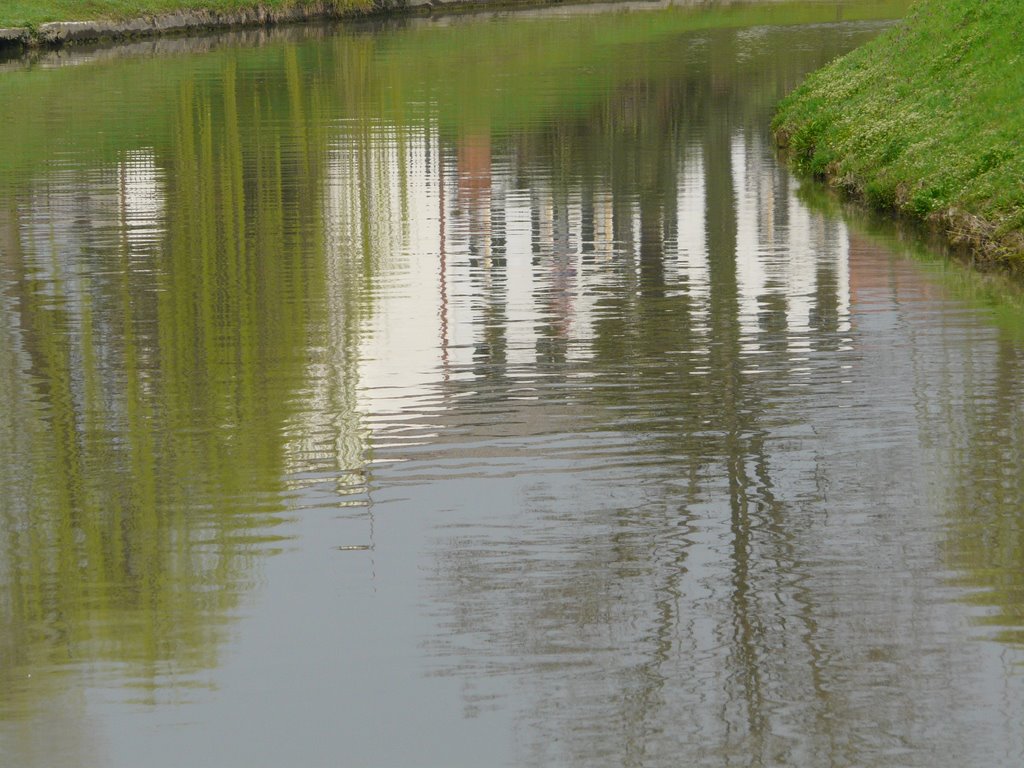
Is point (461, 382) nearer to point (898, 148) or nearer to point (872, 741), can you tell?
point (872, 741)

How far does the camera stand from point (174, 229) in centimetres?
2345

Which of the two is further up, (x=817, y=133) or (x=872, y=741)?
(x=817, y=133)

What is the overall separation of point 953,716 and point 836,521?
2.78 m

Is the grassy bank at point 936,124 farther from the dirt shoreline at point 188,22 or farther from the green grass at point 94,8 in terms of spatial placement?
the green grass at point 94,8

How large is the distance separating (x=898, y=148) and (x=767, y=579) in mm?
15545

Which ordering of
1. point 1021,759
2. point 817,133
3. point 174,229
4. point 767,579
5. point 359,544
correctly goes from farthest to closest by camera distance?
point 817,133 < point 174,229 < point 359,544 < point 767,579 < point 1021,759

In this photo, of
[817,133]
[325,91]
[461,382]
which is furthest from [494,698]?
[325,91]

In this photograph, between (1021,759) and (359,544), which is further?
(359,544)

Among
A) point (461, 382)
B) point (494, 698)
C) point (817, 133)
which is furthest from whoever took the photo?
point (817, 133)

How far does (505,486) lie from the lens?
38.0 feet

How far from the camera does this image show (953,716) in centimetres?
810

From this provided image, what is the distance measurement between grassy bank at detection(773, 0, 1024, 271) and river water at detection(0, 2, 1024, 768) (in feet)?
2.84

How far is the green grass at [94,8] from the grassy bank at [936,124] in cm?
3978

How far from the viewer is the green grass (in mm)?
64250
